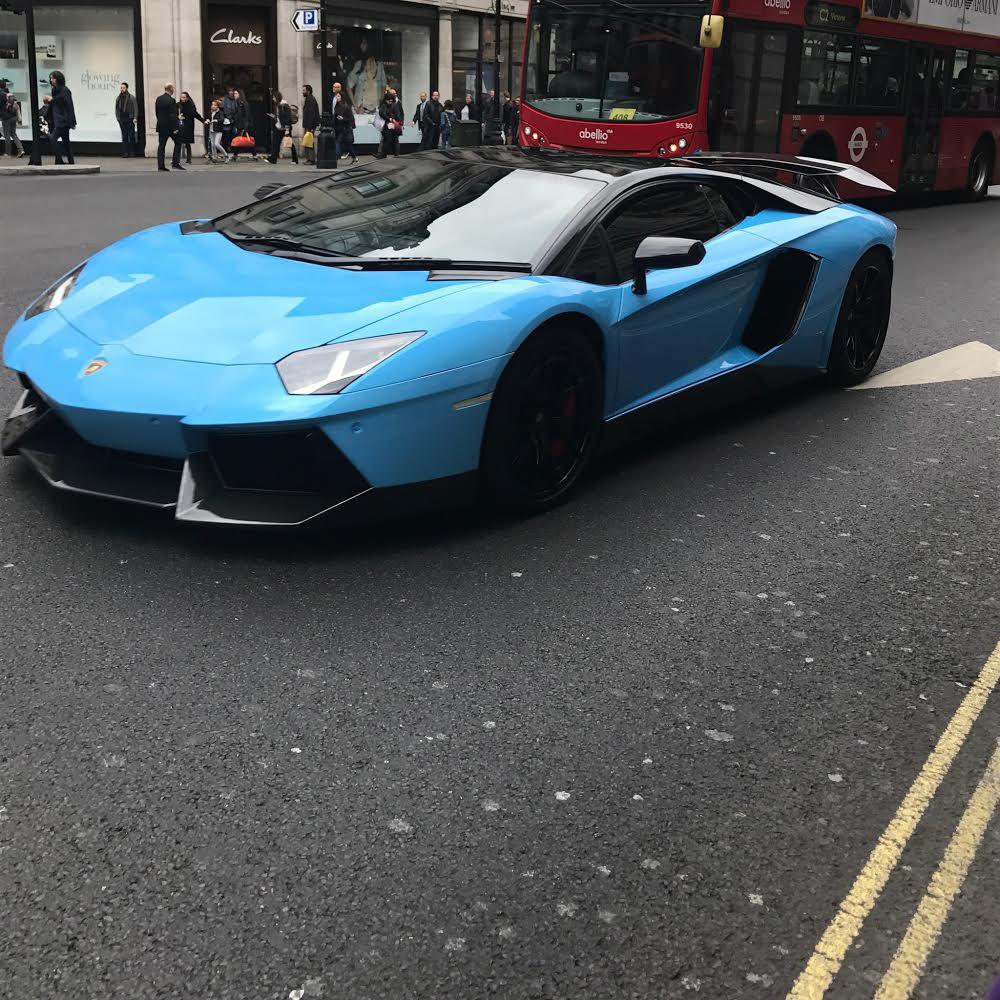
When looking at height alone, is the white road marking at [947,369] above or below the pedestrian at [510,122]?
above

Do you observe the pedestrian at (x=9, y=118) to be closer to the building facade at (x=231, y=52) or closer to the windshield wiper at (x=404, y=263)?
the building facade at (x=231, y=52)

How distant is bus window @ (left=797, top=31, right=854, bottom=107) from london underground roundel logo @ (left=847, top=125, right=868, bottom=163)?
1.62ft

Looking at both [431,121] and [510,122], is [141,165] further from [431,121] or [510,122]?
[510,122]

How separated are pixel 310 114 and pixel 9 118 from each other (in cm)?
655

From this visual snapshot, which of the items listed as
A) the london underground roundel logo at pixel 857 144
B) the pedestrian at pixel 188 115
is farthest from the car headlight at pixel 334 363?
the pedestrian at pixel 188 115

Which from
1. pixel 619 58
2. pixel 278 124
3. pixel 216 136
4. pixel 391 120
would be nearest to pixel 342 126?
pixel 278 124

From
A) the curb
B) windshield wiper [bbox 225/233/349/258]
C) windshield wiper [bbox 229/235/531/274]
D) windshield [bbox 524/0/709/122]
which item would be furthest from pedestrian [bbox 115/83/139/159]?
windshield wiper [bbox 229/235/531/274]

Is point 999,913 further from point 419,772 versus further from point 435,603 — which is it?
point 435,603

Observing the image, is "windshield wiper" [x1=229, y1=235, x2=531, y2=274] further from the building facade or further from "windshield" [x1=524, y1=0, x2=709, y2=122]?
the building facade

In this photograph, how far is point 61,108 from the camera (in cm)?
2298

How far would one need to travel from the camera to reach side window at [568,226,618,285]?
464 cm

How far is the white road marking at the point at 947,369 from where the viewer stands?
22.9 feet

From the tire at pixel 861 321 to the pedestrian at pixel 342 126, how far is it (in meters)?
23.5

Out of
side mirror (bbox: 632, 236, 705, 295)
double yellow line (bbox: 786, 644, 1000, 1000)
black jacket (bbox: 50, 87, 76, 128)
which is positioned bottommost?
black jacket (bbox: 50, 87, 76, 128)
